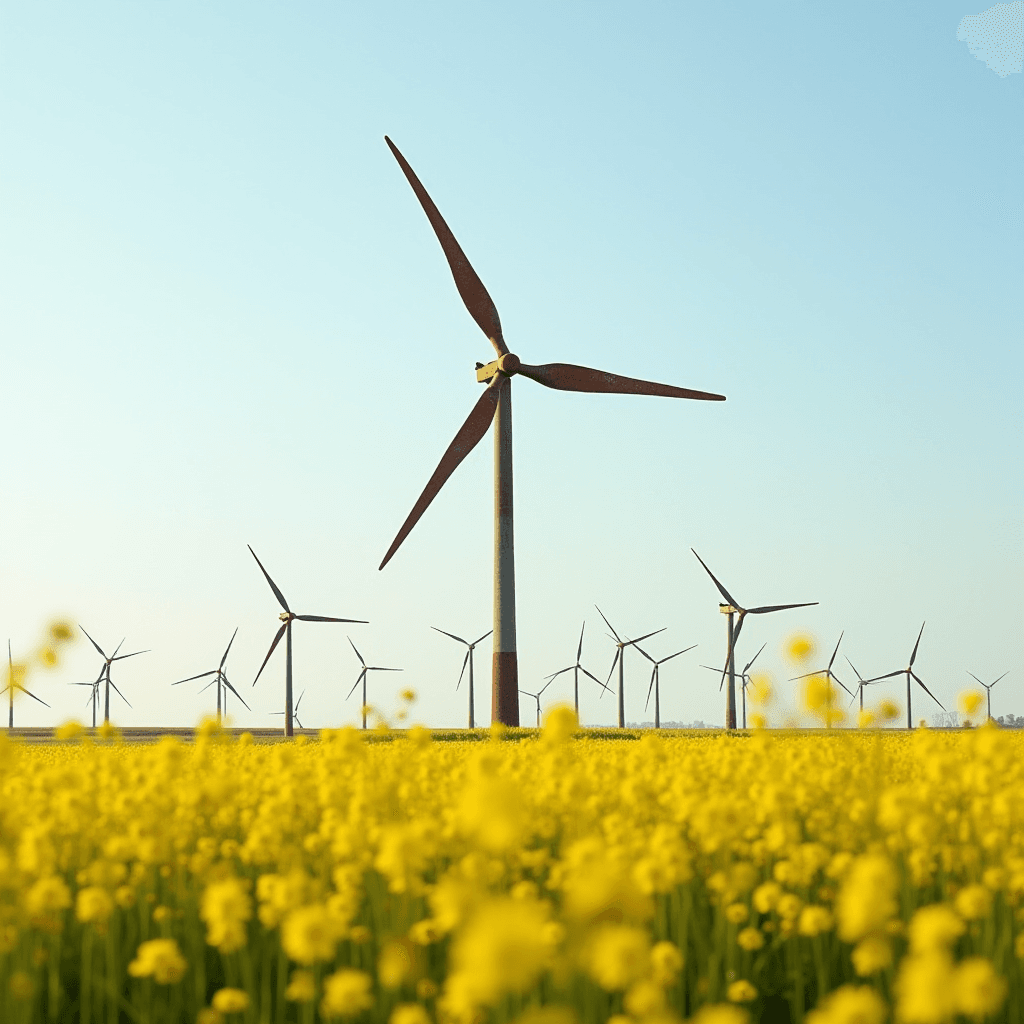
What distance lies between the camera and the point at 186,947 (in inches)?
276

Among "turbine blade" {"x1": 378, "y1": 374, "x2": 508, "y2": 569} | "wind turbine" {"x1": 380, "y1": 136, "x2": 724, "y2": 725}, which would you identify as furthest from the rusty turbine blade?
"turbine blade" {"x1": 378, "y1": 374, "x2": 508, "y2": 569}

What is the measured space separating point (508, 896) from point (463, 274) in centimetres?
4031

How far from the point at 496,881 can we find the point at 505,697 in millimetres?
32183

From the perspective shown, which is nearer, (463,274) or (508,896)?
(508,896)

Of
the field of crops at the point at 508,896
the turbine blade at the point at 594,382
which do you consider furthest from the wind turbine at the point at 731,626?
the field of crops at the point at 508,896

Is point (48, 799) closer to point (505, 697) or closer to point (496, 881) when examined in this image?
point (496, 881)

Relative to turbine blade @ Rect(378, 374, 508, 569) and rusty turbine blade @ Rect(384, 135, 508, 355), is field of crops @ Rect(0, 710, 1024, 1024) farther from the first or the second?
rusty turbine blade @ Rect(384, 135, 508, 355)

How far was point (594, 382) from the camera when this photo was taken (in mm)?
43938

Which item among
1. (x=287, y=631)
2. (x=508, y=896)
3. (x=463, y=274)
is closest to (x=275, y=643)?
(x=287, y=631)

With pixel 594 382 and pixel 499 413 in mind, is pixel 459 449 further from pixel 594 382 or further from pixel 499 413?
pixel 594 382

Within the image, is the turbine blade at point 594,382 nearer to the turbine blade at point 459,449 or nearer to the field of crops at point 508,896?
the turbine blade at point 459,449

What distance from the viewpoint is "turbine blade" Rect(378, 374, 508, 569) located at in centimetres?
3841

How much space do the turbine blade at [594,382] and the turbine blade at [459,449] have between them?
1.79 metres

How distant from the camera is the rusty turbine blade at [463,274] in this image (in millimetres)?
43688
